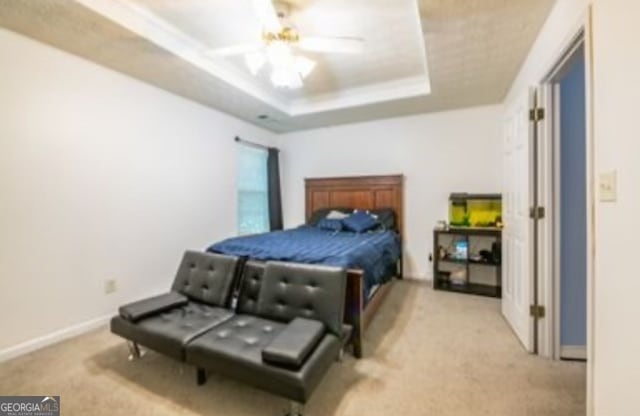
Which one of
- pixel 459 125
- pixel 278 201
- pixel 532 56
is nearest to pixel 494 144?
pixel 459 125

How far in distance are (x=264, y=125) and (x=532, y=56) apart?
3700 millimetres

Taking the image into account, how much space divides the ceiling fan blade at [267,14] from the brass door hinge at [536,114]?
6.52 ft

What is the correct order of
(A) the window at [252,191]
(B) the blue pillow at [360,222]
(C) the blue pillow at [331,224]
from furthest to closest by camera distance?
1. (A) the window at [252,191]
2. (C) the blue pillow at [331,224]
3. (B) the blue pillow at [360,222]

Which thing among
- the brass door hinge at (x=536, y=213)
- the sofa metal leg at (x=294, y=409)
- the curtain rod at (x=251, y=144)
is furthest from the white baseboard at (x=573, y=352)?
the curtain rod at (x=251, y=144)

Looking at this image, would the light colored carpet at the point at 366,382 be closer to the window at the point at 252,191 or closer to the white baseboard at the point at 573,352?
the white baseboard at the point at 573,352

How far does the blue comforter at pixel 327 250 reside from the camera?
101 inches

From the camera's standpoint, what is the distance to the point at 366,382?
6.63 feet

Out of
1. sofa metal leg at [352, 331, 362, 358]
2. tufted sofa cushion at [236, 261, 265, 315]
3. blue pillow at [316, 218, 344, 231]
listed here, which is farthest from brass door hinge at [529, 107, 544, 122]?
blue pillow at [316, 218, 344, 231]

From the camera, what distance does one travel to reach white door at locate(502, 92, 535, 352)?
7.91 feet

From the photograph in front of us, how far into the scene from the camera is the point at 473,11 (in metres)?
2.08

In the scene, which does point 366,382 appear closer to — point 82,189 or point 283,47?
point 283,47

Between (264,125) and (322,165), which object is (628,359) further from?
(264,125)

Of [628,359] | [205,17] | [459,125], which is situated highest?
[205,17]

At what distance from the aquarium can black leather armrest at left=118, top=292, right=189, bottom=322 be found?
3.38 metres
